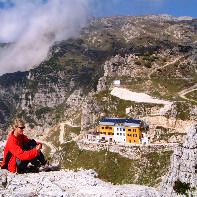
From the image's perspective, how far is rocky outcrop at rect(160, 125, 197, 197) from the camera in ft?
162

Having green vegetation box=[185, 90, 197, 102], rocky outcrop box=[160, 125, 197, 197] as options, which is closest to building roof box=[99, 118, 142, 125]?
green vegetation box=[185, 90, 197, 102]

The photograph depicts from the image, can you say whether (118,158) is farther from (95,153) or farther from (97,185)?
(97,185)

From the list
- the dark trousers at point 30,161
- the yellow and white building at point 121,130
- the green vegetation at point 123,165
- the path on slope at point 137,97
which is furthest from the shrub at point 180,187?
the path on slope at point 137,97

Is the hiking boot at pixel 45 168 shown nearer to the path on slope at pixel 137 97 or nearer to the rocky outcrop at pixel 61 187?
the rocky outcrop at pixel 61 187

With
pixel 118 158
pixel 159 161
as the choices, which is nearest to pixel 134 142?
pixel 118 158

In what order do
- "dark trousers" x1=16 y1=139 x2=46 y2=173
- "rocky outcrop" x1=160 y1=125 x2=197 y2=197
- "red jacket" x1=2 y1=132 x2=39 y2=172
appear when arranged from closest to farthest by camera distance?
"rocky outcrop" x1=160 y1=125 x2=197 y2=197 → "red jacket" x1=2 y1=132 x2=39 y2=172 → "dark trousers" x1=16 y1=139 x2=46 y2=173

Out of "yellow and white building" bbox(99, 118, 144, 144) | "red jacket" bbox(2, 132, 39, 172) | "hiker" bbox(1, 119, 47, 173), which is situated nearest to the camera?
"red jacket" bbox(2, 132, 39, 172)

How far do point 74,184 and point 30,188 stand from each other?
15.6 ft

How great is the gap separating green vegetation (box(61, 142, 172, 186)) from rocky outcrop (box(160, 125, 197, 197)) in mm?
67143

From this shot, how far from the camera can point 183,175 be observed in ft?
166

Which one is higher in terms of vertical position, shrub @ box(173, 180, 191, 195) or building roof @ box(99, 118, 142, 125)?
building roof @ box(99, 118, 142, 125)

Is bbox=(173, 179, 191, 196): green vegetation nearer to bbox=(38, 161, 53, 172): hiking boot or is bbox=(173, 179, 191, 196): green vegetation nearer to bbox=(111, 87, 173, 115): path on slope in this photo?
bbox=(38, 161, 53, 172): hiking boot

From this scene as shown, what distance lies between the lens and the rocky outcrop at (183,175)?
49375mm

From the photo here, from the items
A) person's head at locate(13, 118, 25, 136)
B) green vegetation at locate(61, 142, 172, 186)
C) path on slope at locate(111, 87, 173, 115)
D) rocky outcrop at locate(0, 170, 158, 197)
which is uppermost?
path on slope at locate(111, 87, 173, 115)
